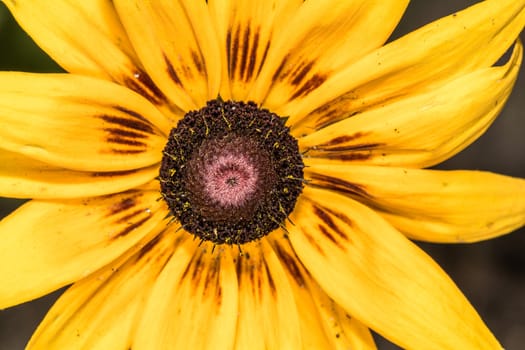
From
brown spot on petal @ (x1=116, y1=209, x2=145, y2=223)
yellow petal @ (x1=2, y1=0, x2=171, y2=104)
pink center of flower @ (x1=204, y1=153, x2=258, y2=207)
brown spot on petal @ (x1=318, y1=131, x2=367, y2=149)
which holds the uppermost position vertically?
yellow petal @ (x1=2, y1=0, x2=171, y2=104)

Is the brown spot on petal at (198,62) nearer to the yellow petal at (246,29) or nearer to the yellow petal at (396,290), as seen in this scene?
the yellow petal at (246,29)

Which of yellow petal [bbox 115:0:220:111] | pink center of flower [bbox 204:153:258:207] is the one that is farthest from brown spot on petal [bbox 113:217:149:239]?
yellow petal [bbox 115:0:220:111]

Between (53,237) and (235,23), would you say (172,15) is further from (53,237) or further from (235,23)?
(53,237)

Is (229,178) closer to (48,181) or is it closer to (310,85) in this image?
(310,85)

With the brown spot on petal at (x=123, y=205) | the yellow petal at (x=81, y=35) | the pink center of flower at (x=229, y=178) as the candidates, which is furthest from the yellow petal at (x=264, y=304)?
the yellow petal at (x=81, y=35)

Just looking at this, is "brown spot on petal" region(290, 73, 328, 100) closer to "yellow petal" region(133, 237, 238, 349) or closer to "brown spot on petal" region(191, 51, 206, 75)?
"brown spot on petal" region(191, 51, 206, 75)

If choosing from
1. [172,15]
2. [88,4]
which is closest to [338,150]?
[172,15]

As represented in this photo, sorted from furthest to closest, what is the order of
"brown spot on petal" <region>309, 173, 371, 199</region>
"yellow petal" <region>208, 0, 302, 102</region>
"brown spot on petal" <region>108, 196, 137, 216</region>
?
"brown spot on petal" <region>108, 196, 137, 216</region>, "brown spot on petal" <region>309, 173, 371, 199</region>, "yellow petal" <region>208, 0, 302, 102</region>

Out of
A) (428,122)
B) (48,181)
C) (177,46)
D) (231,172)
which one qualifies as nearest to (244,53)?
(177,46)

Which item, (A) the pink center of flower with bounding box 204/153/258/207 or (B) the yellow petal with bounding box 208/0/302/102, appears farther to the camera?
(A) the pink center of flower with bounding box 204/153/258/207

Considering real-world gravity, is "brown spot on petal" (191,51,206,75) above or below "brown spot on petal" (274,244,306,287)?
above
